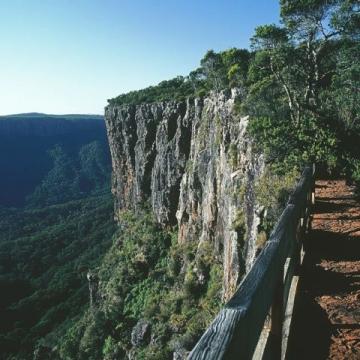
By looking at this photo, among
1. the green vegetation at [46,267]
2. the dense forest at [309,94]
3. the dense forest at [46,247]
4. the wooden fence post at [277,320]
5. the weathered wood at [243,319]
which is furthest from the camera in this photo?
the dense forest at [46,247]

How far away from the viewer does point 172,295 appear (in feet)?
144

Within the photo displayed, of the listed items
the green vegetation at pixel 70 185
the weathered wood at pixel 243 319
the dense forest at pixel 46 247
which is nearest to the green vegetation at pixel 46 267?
the dense forest at pixel 46 247

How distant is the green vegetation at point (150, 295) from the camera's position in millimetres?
36656

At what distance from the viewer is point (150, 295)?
171ft

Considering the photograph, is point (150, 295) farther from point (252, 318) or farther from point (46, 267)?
point (46, 267)

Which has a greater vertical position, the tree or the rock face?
the tree

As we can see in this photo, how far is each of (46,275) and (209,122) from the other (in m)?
75.5

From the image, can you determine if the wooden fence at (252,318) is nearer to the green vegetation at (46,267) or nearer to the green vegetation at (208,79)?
the green vegetation at (208,79)

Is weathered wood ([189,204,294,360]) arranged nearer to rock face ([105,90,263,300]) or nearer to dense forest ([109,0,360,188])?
dense forest ([109,0,360,188])

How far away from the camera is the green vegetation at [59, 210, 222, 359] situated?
3666cm

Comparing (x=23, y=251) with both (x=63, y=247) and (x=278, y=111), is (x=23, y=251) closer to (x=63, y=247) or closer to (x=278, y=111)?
(x=63, y=247)

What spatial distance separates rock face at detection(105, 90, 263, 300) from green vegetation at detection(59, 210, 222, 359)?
2.54 meters

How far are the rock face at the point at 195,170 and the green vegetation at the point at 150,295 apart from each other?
8.34ft

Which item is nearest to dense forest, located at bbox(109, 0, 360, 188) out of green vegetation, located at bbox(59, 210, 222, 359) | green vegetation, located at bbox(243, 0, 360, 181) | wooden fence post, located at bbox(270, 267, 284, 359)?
green vegetation, located at bbox(243, 0, 360, 181)
